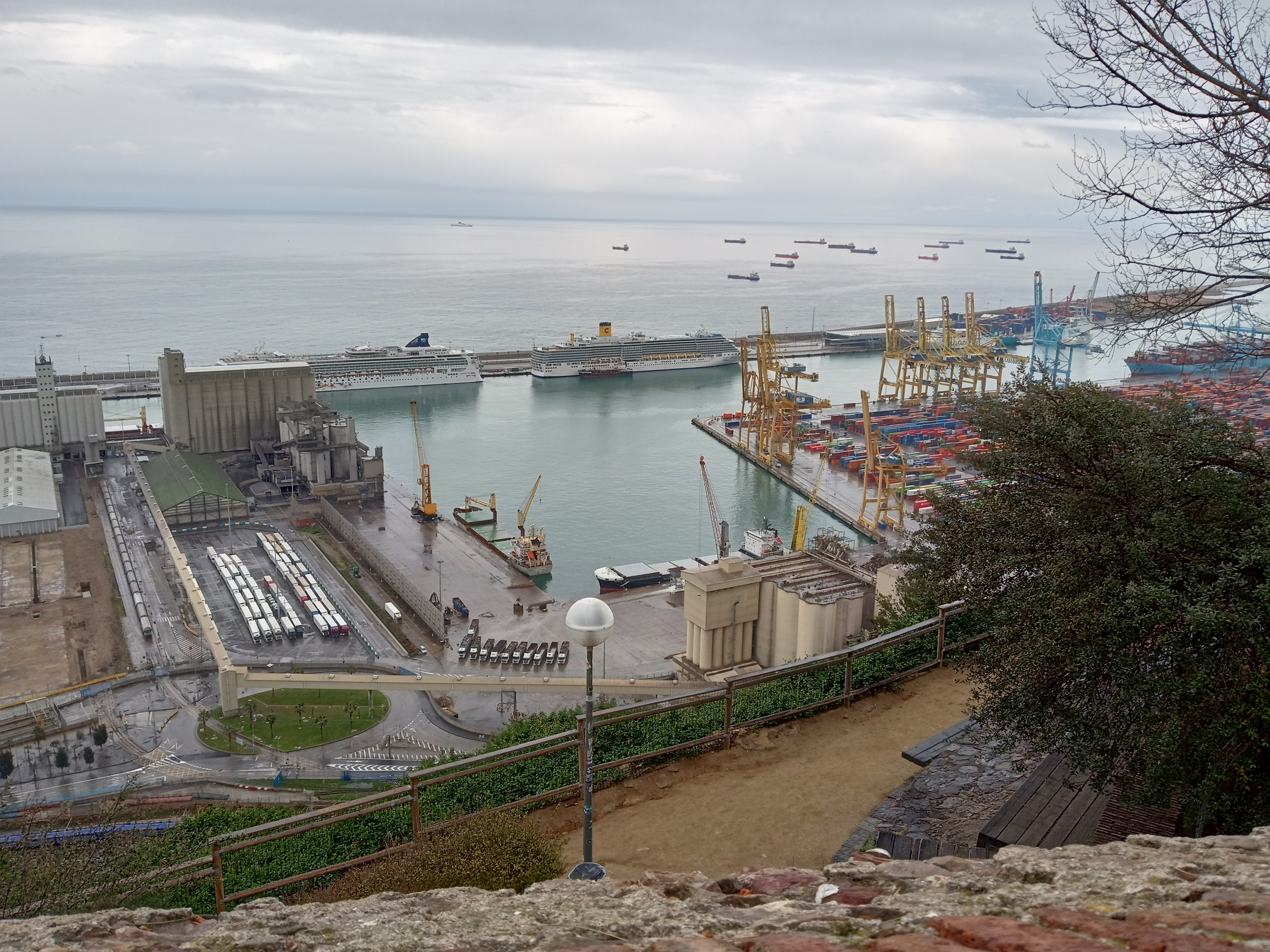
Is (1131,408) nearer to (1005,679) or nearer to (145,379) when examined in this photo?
(1005,679)

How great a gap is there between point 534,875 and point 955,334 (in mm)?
32293

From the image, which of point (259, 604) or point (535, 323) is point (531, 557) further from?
point (535, 323)

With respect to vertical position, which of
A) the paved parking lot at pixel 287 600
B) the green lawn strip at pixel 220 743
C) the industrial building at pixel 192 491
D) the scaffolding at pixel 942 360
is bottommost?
the green lawn strip at pixel 220 743

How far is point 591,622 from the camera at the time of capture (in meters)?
2.25

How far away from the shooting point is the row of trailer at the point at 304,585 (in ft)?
41.6

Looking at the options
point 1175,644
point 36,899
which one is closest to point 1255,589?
point 1175,644

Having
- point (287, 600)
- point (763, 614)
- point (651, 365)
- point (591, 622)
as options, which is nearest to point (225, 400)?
point (287, 600)

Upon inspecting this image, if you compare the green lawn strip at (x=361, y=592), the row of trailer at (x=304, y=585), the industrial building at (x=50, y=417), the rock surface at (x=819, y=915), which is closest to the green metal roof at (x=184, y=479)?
the industrial building at (x=50, y=417)

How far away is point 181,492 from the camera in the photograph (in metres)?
17.5

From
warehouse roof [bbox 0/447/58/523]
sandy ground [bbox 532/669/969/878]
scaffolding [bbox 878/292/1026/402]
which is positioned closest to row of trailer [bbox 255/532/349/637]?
warehouse roof [bbox 0/447/58/523]

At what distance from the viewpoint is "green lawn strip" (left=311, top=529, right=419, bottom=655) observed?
12.7 meters

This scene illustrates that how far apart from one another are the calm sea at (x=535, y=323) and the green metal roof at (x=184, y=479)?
13.2 feet

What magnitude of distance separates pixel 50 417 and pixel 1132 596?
74.9ft

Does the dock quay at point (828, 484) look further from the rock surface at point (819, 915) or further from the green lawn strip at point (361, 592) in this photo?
the rock surface at point (819, 915)
